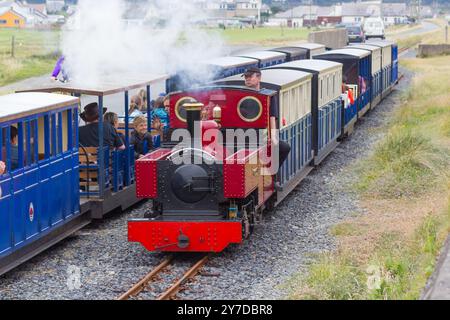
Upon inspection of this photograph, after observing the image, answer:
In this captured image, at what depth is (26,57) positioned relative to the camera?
47.4 meters

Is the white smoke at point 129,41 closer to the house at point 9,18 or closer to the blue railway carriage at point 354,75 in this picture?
the blue railway carriage at point 354,75

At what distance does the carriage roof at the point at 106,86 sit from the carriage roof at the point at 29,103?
532 millimetres

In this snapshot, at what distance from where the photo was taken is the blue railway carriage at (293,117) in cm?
1353

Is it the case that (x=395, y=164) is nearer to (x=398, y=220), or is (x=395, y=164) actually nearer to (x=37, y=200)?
(x=398, y=220)

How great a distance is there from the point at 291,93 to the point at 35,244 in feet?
16.3

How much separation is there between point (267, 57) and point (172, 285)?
499 inches

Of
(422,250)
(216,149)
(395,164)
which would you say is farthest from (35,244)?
(395,164)

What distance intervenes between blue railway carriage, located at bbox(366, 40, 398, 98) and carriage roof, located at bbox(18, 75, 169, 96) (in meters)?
18.2

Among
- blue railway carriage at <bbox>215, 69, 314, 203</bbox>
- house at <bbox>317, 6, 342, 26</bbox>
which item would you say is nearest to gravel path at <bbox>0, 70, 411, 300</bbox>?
blue railway carriage at <bbox>215, 69, 314, 203</bbox>

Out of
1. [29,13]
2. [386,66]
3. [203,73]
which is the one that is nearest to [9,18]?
[29,13]

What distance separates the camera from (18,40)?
57.7 m

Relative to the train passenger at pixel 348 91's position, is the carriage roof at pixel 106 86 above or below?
above

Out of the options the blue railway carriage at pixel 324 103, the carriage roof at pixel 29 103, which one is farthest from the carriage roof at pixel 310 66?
the carriage roof at pixel 29 103
